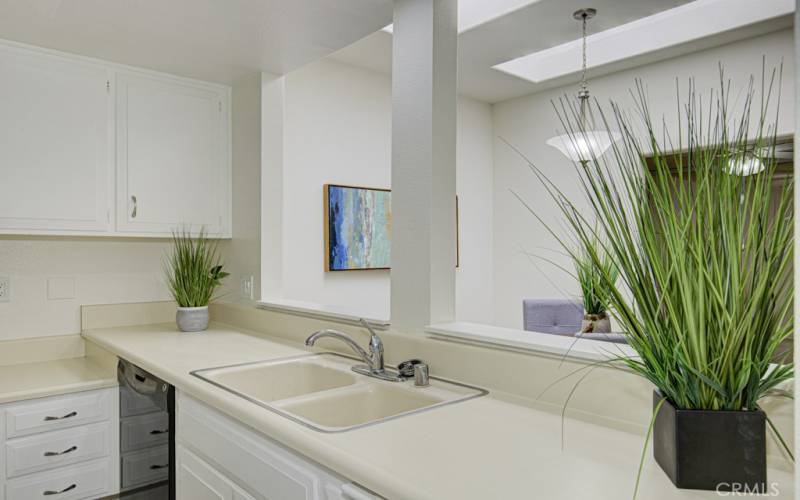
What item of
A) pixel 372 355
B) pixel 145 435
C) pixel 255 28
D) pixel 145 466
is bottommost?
pixel 145 466

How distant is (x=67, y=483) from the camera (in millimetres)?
2078

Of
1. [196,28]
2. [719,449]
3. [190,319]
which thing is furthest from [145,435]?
[719,449]

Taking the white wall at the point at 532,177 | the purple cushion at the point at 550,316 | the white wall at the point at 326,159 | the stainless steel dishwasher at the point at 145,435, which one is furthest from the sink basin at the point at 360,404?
the white wall at the point at 532,177

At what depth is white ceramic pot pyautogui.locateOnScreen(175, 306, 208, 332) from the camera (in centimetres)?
248

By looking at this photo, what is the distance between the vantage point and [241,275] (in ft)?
8.84

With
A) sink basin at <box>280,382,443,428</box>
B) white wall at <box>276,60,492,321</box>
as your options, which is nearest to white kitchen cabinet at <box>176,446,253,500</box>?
sink basin at <box>280,382,443,428</box>

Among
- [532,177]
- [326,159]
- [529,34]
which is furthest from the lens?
[532,177]

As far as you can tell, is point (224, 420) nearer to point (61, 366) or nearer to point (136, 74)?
point (61, 366)

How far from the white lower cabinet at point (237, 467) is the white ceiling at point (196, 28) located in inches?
52.5

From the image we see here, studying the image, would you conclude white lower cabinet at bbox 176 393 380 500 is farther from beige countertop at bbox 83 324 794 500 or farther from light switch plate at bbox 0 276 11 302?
light switch plate at bbox 0 276 11 302

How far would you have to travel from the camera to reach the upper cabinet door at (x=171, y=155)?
8.02 feet

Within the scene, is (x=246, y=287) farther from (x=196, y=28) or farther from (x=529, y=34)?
(x=529, y=34)

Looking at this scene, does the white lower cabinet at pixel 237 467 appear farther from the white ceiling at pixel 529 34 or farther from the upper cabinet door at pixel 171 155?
the white ceiling at pixel 529 34

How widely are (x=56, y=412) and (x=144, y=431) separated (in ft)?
1.21
